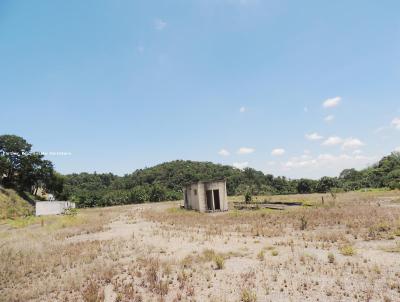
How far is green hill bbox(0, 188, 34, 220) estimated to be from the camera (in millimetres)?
42266

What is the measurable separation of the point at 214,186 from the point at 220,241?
70.9ft

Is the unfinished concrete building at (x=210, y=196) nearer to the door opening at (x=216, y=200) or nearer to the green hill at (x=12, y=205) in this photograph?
the door opening at (x=216, y=200)

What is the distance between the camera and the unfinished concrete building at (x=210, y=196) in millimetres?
37875

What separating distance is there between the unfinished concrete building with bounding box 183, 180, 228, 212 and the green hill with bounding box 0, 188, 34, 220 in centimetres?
2768

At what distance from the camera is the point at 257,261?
41.0 feet

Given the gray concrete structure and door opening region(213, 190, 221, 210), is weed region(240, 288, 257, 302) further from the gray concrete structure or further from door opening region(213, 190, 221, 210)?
the gray concrete structure

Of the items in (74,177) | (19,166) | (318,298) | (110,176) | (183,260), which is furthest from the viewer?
(110,176)

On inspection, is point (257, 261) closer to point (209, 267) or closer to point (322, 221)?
point (209, 267)

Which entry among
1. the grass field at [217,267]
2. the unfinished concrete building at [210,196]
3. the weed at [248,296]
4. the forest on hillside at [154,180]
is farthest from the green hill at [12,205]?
the weed at [248,296]

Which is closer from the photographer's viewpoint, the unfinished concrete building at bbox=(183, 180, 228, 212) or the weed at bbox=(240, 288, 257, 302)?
the weed at bbox=(240, 288, 257, 302)

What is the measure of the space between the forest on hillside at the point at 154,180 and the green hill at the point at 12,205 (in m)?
6.47

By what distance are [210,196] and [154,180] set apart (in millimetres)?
89707

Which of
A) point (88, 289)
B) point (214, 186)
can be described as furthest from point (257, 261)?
point (214, 186)

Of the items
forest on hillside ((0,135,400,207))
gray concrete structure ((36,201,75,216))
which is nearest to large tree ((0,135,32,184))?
forest on hillside ((0,135,400,207))
